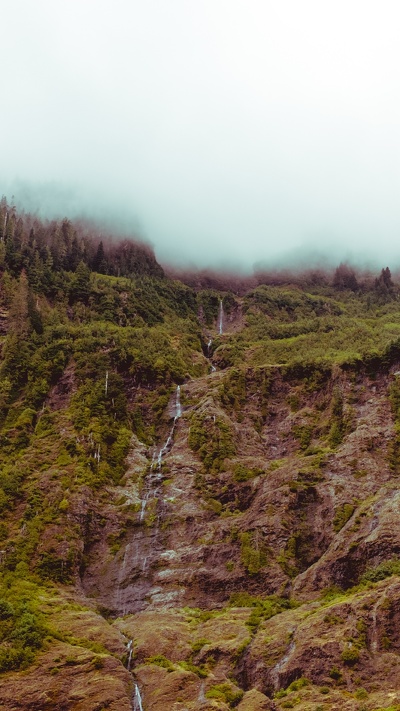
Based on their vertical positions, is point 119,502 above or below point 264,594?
above

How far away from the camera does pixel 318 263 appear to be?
189 metres

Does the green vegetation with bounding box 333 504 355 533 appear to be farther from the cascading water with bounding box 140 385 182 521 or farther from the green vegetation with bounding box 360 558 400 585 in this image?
the cascading water with bounding box 140 385 182 521

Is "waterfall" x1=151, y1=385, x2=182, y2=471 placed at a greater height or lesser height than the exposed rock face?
greater

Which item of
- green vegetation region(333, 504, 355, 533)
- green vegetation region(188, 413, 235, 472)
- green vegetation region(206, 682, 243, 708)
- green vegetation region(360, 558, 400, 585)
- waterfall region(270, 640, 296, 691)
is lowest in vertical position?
green vegetation region(206, 682, 243, 708)

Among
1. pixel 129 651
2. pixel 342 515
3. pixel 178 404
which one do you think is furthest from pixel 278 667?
pixel 178 404

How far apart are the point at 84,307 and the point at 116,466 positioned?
168 feet

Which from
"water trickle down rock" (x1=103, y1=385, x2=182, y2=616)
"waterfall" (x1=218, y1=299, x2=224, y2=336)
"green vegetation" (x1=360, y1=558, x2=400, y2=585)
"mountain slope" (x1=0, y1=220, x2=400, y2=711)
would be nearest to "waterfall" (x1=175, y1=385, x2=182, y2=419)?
"mountain slope" (x1=0, y1=220, x2=400, y2=711)

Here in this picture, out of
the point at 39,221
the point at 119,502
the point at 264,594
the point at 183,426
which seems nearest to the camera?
the point at 264,594

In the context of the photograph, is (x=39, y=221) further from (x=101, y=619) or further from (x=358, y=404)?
(x=101, y=619)

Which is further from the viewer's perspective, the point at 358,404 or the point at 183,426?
the point at 183,426

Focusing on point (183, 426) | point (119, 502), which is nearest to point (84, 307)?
point (183, 426)

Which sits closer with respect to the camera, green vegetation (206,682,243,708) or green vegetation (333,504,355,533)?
green vegetation (206,682,243,708)

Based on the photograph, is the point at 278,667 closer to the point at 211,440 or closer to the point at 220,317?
the point at 211,440

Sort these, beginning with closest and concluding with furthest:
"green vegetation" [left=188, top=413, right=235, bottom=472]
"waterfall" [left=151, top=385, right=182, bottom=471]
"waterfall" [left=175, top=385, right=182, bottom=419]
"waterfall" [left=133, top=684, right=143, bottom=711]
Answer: "waterfall" [left=133, top=684, right=143, bottom=711]
"green vegetation" [left=188, top=413, right=235, bottom=472]
"waterfall" [left=151, top=385, right=182, bottom=471]
"waterfall" [left=175, top=385, right=182, bottom=419]
